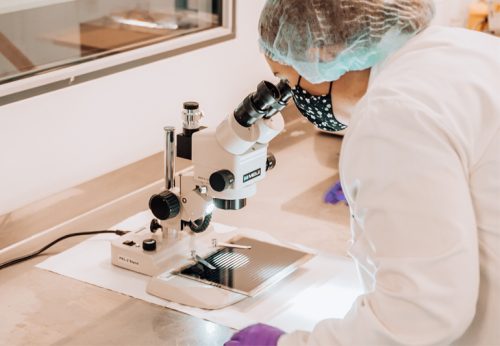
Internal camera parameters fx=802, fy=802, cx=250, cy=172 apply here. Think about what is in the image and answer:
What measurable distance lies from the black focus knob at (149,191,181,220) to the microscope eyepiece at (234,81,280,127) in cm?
24

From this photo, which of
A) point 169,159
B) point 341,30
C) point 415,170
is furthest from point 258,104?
point 415,170

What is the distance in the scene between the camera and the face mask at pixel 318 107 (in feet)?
4.07

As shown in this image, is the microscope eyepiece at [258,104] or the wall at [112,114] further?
the wall at [112,114]

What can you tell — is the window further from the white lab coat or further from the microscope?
the white lab coat

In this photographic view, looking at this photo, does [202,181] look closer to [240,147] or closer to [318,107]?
[240,147]

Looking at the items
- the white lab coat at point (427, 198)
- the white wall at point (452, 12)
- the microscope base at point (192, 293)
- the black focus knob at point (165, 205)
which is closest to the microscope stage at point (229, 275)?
the microscope base at point (192, 293)

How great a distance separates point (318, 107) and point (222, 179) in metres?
0.35

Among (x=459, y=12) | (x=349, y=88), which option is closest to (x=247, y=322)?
(x=349, y=88)

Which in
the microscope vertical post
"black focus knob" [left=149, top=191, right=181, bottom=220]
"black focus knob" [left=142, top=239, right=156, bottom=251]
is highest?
the microscope vertical post

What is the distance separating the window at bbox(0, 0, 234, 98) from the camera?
5.83ft

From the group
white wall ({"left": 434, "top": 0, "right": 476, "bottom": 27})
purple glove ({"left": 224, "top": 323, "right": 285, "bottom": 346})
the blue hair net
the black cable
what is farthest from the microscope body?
white wall ({"left": 434, "top": 0, "right": 476, "bottom": 27})

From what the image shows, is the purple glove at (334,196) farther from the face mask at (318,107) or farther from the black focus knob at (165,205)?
the face mask at (318,107)

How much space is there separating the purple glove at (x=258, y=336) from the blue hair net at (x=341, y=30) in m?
0.38

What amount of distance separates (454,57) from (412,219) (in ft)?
0.79
